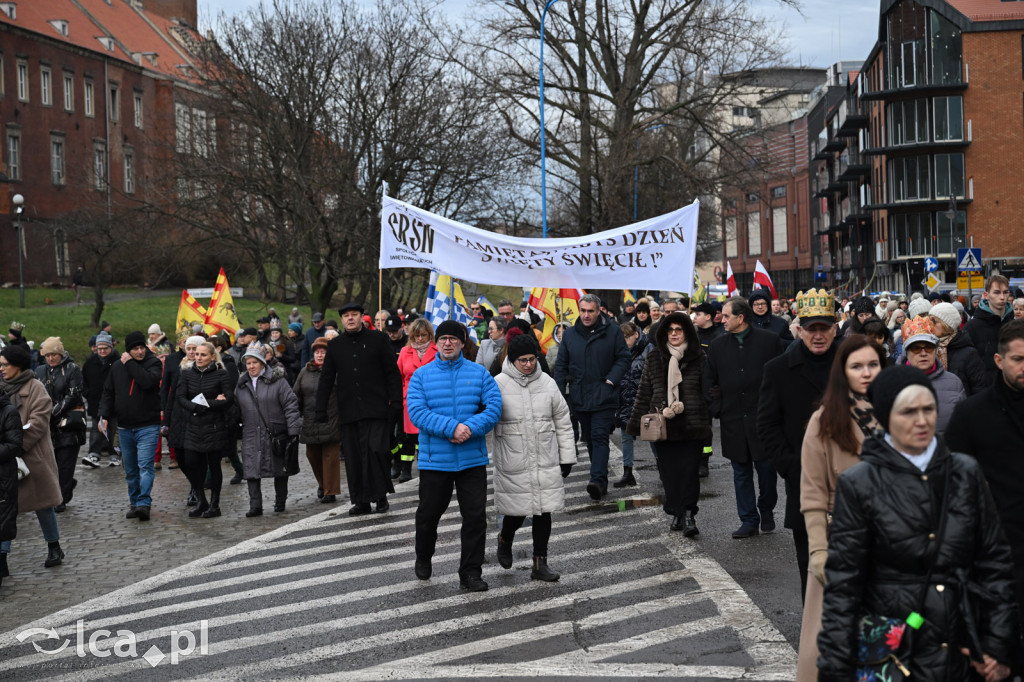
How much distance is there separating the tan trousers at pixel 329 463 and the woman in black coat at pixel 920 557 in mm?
9627

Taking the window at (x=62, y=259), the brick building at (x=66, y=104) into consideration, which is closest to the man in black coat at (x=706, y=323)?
the brick building at (x=66, y=104)

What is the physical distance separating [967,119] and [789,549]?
5773 centimetres

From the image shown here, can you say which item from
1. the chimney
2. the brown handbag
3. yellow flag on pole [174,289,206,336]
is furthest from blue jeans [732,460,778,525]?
the chimney

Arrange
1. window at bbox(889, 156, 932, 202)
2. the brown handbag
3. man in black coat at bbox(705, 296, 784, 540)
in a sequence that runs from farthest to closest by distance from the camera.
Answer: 1. window at bbox(889, 156, 932, 202)
2. the brown handbag
3. man in black coat at bbox(705, 296, 784, 540)

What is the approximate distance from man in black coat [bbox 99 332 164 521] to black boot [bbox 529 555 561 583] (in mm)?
5490

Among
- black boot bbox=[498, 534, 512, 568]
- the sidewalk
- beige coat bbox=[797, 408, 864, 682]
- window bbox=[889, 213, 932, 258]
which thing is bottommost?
the sidewalk

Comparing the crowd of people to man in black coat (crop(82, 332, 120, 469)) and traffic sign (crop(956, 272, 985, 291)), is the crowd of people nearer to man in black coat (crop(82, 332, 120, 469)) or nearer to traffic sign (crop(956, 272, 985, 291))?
man in black coat (crop(82, 332, 120, 469))

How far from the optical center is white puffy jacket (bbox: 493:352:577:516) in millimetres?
8766

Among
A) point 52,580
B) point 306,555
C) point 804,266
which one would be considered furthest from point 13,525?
point 804,266

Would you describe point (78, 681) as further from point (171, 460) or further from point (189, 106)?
Result: point (189, 106)

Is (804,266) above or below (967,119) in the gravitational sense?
below

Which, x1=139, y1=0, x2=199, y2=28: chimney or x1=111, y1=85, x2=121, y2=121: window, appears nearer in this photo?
x1=111, y1=85, x2=121, y2=121: window

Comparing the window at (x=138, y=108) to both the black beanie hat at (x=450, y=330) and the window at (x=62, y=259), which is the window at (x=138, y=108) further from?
the black beanie hat at (x=450, y=330)

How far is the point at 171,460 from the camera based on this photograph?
17.8 meters
